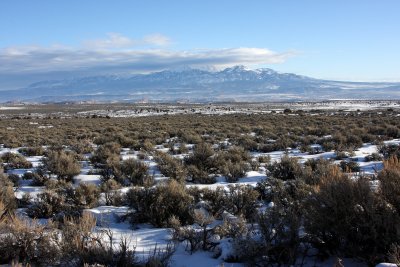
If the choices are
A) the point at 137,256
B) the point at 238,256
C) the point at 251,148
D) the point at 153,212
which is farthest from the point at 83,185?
the point at 251,148

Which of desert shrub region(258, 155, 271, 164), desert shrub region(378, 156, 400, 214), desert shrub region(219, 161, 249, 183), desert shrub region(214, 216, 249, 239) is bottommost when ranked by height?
desert shrub region(258, 155, 271, 164)

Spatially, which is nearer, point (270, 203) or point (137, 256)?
point (137, 256)

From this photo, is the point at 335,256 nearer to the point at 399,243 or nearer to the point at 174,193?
the point at 399,243

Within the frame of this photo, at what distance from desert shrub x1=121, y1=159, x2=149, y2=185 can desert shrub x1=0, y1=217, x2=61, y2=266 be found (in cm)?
446

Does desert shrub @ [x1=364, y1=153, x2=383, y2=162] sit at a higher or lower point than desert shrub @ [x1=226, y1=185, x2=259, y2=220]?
lower

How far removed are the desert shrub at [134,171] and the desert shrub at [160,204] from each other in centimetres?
230

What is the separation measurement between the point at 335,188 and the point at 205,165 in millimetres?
7012

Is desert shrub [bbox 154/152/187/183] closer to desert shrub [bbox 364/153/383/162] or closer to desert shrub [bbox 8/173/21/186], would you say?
desert shrub [bbox 8/173/21/186]

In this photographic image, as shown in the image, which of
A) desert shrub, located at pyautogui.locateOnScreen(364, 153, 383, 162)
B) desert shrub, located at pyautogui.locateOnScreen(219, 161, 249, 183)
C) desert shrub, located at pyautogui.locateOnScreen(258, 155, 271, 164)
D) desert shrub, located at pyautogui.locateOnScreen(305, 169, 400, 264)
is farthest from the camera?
desert shrub, located at pyautogui.locateOnScreen(258, 155, 271, 164)

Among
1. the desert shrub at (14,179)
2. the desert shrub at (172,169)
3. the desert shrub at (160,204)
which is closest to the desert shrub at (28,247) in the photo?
the desert shrub at (160,204)

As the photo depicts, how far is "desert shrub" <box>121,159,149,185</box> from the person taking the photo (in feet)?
30.9

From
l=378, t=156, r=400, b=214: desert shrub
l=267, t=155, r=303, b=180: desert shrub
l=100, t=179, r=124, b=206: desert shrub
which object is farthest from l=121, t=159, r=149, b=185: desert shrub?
l=378, t=156, r=400, b=214: desert shrub

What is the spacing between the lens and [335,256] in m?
4.55

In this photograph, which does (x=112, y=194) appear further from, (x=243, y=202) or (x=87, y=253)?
(x=87, y=253)
